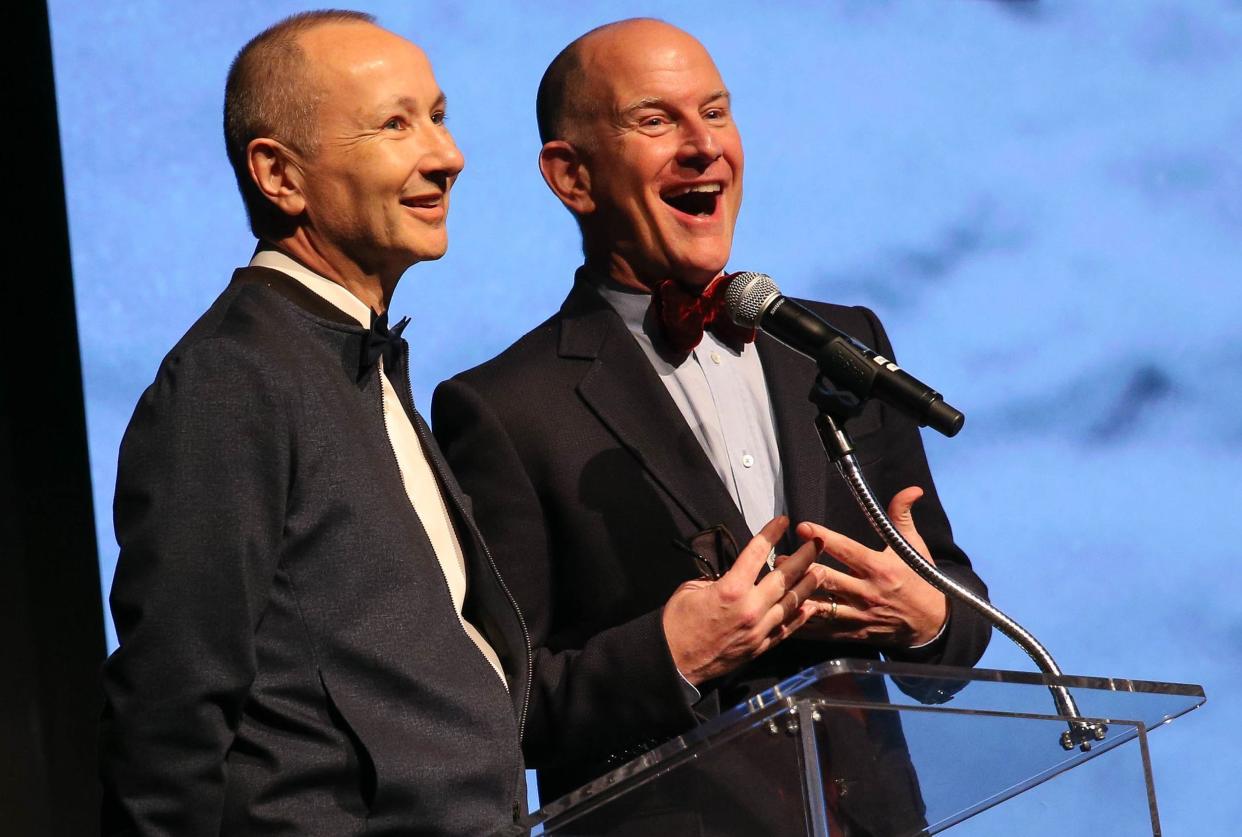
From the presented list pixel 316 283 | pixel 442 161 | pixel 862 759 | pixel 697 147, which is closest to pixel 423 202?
pixel 442 161

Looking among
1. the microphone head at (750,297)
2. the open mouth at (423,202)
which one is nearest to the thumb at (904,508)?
the microphone head at (750,297)

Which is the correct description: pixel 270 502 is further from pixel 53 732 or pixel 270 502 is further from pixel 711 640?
pixel 53 732

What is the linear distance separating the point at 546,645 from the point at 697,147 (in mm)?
737

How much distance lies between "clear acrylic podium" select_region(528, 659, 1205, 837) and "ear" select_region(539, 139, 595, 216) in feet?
3.67

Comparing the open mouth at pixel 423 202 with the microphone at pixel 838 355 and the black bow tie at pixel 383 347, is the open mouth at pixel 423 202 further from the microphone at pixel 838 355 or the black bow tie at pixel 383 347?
the microphone at pixel 838 355

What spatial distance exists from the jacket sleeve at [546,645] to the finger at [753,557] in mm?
140

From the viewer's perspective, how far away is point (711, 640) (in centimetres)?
204

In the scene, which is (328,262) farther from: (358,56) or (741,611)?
(741,611)

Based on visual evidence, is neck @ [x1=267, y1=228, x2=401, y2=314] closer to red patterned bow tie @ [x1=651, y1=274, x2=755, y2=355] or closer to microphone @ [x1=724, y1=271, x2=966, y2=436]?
microphone @ [x1=724, y1=271, x2=966, y2=436]

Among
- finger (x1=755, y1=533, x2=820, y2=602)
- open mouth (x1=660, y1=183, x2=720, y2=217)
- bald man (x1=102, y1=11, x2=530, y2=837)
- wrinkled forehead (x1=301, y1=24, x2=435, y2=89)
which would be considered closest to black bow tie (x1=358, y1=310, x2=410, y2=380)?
bald man (x1=102, y1=11, x2=530, y2=837)

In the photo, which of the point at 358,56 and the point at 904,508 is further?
the point at 904,508

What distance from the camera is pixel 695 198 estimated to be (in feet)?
8.21

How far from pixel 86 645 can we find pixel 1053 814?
177 centimetres

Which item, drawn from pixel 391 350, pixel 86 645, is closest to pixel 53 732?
pixel 86 645
